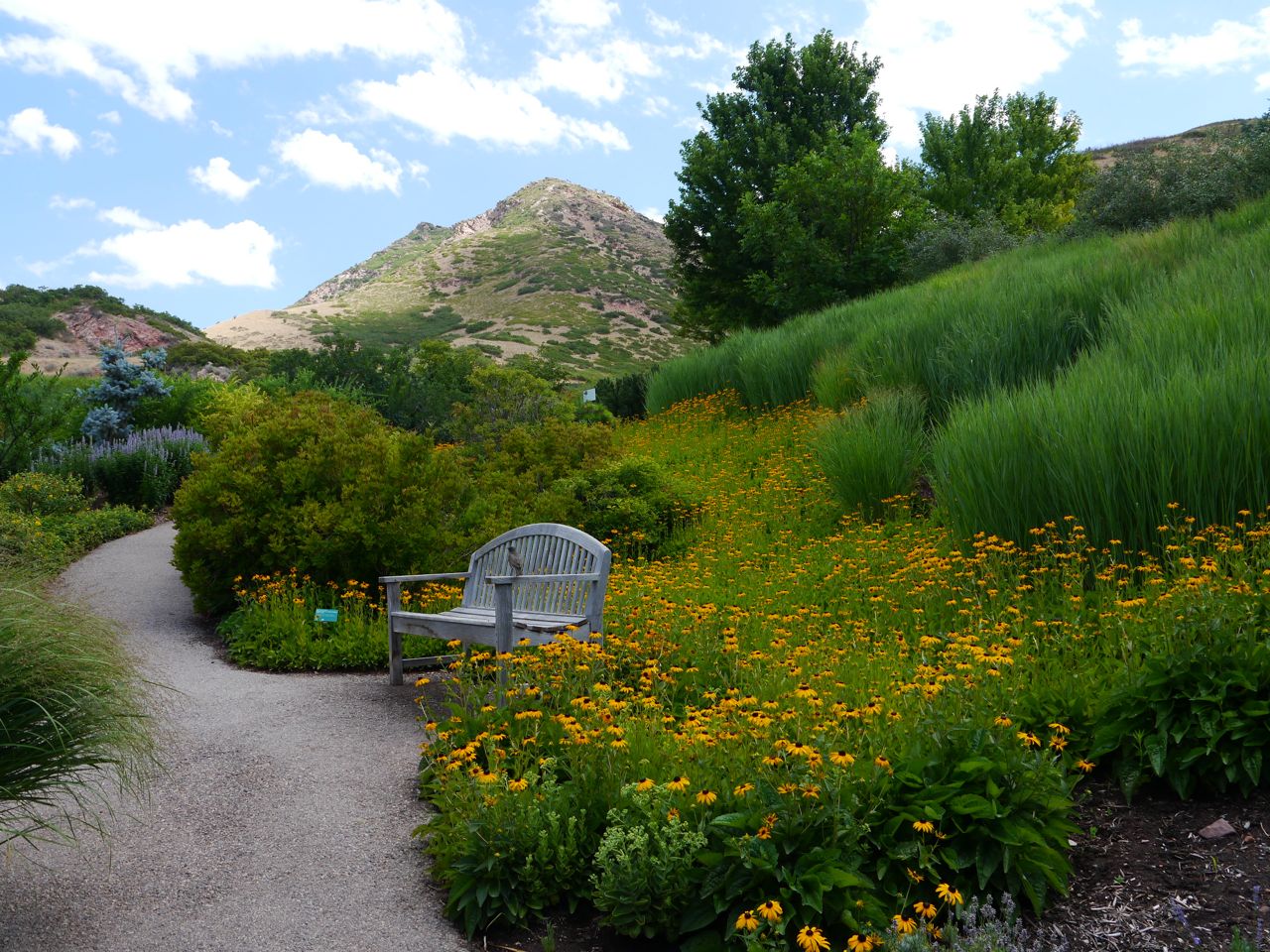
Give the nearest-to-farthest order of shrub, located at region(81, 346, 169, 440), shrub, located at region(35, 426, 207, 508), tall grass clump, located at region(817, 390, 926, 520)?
1. tall grass clump, located at region(817, 390, 926, 520)
2. shrub, located at region(35, 426, 207, 508)
3. shrub, located at region(81, 346, 169, 440)

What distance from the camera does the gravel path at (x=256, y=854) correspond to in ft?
10.9

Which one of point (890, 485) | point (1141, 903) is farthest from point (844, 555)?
point (1141, 903)

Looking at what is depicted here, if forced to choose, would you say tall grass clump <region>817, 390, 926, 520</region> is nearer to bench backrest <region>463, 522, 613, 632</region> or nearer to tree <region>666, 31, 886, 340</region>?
bench backrest <region>463, 522, 613, 632</region>

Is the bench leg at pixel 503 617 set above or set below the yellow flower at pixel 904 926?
above

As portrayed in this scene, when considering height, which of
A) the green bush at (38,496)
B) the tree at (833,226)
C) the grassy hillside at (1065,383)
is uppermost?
Result: the tree at (833,226)

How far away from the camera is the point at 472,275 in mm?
80375

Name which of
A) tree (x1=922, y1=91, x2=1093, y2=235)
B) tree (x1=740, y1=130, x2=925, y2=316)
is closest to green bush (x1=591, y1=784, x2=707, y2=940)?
tree (x1=740, y1=130, x2=925, y2=316)

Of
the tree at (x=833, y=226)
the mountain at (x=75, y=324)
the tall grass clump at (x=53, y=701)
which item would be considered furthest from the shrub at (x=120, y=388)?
the mountain at (x=75, y=324)

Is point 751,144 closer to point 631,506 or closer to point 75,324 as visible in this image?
point 631,506

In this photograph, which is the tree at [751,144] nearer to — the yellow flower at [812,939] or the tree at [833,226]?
the tree at [833,226]

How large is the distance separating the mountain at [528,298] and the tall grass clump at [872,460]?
34818 mm

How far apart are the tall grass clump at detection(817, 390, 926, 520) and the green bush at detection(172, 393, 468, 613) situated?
356 centimetres

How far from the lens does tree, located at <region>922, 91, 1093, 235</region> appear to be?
113 ft

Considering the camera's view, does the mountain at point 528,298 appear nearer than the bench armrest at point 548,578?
No
